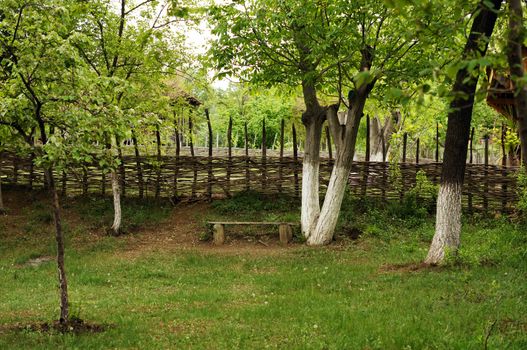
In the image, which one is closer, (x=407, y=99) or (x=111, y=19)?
(x=407, y=99)

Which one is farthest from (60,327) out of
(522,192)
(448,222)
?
(522,192)

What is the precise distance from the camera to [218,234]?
13.2m

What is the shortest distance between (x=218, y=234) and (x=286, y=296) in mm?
5706

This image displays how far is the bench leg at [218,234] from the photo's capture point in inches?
519

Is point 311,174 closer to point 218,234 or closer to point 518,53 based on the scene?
point 218,234

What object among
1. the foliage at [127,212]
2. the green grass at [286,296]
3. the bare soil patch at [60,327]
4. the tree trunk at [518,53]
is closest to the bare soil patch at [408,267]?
the green grass at [286,296]

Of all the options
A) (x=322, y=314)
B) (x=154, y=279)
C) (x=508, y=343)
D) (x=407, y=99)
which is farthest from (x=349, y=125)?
(x=407, y=99)

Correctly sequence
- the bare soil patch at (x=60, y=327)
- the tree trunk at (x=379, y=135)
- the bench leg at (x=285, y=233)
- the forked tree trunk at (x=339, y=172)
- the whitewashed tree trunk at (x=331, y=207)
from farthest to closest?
the tree trunk at (x=379, y=135), the bench leg at (x=285, y=233), the whitewashed tree trunk at (x=331, y=207), the forked tree trunk at (x=339, y=172), the bare soil patch at (x=60, y=327)

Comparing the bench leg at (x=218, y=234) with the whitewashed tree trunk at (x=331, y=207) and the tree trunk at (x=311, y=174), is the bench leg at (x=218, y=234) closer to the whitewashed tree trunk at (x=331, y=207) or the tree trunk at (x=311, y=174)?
the tree trunk at (x=311, y=174)

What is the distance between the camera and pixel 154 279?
960 cm

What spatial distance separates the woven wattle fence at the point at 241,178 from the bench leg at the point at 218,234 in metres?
2.98

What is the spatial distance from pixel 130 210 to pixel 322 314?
10244mm

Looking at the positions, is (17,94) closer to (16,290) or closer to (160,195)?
(16,290)

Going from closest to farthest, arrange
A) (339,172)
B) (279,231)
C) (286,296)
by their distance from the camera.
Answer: (286,296), (339,172), (279,231)
